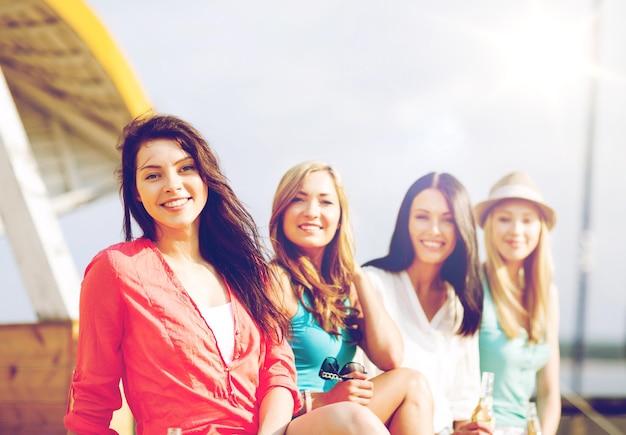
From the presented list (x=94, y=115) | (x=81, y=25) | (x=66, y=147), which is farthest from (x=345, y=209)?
(x=66, y=147)

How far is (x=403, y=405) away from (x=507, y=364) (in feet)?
2.59

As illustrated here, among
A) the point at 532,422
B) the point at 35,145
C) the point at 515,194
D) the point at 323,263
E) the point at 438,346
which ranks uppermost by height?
the point at 35,145

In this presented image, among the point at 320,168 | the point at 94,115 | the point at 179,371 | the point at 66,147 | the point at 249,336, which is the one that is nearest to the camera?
the point at 179,371

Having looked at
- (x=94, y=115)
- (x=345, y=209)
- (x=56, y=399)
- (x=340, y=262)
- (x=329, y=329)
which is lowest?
(x=56, y=399)

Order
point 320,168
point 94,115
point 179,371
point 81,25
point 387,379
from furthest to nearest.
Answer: point 94,115, point 81,25, point 320,168, point 387,379, point 179,371

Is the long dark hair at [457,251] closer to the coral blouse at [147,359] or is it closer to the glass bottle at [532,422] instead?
the glass bottle at [532,422]

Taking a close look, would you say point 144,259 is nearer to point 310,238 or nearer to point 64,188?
point 310,238

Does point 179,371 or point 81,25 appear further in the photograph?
point 81,25

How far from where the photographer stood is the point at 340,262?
2.86 m

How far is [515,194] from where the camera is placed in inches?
132

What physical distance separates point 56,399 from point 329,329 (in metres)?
1.45

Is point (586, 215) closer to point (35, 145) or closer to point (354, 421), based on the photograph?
point (35, 145)

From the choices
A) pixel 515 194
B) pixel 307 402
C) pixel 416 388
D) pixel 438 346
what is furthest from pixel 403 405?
pixel 515 194

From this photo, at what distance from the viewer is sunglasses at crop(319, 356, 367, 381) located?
2.53 meters
